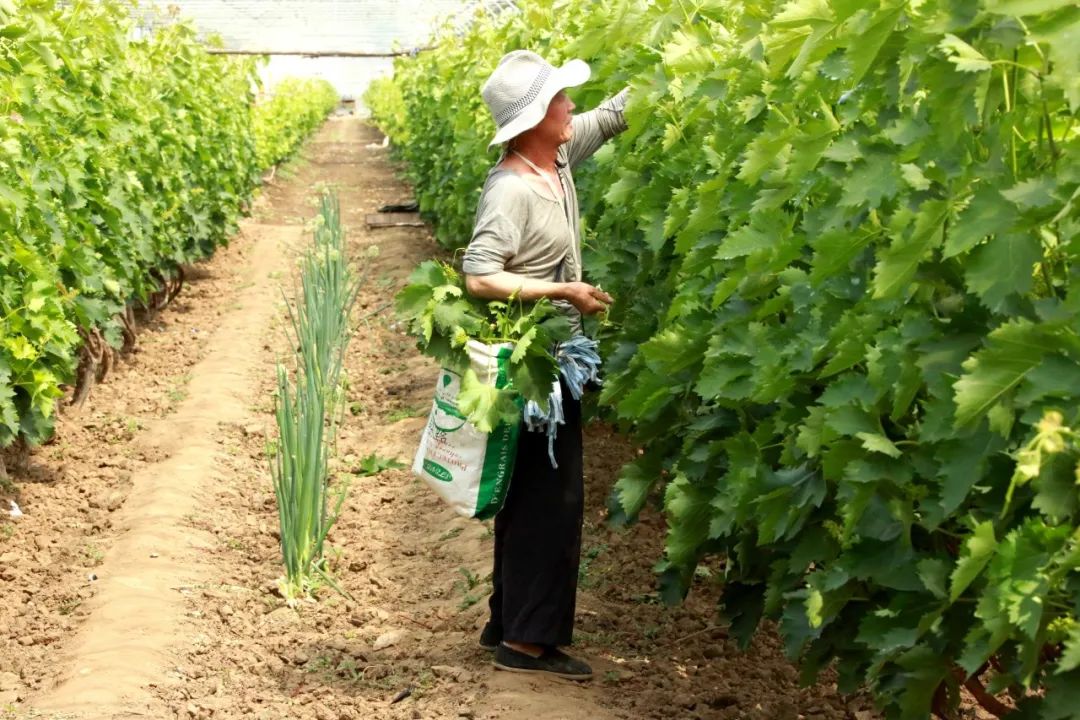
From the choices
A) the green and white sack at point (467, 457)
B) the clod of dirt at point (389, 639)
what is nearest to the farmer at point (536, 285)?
the green and white sack at point (467, 457)

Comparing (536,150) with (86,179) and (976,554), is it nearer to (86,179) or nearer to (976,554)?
(976,554)

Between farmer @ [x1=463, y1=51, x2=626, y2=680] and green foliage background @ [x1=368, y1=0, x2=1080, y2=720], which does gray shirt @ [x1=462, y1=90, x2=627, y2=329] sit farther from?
green foliage background @ [x1=368, y1=0, x2=1080, y2=720]

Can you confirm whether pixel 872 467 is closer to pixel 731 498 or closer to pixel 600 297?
pixel 731 498

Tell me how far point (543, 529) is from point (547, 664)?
39cm

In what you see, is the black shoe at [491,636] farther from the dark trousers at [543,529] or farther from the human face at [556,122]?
the human face at [556,122]

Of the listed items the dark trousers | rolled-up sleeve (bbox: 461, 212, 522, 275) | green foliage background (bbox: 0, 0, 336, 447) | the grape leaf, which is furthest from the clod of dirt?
the grape leaf

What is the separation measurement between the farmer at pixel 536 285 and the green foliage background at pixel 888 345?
0.91 feet

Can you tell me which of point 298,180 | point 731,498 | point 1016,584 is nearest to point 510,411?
point 731,498

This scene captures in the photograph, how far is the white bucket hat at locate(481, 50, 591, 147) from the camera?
12.6ft

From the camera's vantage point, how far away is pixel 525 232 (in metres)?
3.94

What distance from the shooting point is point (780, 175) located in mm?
2891

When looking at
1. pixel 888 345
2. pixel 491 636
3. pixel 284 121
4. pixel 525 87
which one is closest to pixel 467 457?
pixel 491 636

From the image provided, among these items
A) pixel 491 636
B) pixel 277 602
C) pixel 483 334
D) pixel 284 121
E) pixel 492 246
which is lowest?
pixel 284 121

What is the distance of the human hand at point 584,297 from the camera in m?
3.89
